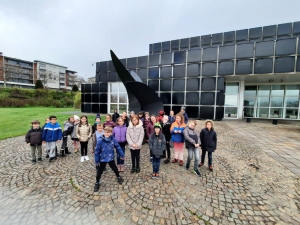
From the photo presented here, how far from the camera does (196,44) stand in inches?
766

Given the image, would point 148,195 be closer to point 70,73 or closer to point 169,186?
point 169,186

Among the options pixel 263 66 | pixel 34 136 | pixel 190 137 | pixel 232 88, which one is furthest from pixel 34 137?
pixel 232 88

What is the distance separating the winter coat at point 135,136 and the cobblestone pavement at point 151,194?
2.76ft

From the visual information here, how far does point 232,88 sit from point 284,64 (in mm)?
4377

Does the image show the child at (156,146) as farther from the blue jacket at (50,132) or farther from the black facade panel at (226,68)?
the black facade panel at (226,68)

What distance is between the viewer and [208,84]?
13234 mm

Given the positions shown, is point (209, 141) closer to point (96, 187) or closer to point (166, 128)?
point (166, 128)

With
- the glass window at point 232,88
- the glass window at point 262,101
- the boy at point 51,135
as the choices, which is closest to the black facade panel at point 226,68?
the glass window at point 232,88

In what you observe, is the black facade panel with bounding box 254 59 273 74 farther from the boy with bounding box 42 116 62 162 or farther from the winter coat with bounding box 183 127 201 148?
the boy with bounding box 42 116 62 162

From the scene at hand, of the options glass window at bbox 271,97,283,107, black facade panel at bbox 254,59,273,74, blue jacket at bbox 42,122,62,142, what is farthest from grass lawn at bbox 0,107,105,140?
glass window at bbox 271,97,283,107

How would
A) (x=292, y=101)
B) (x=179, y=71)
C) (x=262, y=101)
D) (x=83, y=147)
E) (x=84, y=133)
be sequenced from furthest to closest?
(x=262, y=101)
(x=292, y=101)
(x=179, y=71)
(x=83, y=147)
(x=84, y=133)

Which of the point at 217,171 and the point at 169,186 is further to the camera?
the point at 217,171

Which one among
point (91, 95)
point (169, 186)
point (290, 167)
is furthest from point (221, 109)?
point (91, 95)

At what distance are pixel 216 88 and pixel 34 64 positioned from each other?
77.5m
